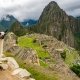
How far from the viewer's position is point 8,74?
94.9 feet

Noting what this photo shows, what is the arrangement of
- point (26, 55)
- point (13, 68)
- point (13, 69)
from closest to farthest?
point (13, 69)
point (13, 68)
point (26, 55)

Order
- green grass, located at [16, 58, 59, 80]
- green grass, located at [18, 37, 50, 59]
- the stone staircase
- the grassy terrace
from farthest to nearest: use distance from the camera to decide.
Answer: green grass, located at [18, 37, 50, 59], the grassy terrace, green grass, located at [16, 58, 59, 80], the stone staircase

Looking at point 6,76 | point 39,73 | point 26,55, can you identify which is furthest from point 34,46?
point 6,76

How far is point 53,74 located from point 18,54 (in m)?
13.9

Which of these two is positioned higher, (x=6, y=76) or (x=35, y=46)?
(x=35, y=46)

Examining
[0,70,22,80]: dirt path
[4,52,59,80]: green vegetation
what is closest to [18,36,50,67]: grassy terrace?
[4,52,59,80]: green vegetation

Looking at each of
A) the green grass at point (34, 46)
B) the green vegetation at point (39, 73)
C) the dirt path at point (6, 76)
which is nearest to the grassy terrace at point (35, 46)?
the green grass at point (34, 46)

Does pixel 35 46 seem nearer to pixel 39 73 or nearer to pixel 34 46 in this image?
pixel 34 46

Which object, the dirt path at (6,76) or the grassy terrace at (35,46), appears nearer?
the dirt path at (6,76)

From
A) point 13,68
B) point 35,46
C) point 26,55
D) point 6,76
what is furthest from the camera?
point 35,46

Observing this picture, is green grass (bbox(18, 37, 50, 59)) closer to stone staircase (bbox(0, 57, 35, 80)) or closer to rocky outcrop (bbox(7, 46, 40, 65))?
rocky outcrop (bbox(7, 46, 40, 65))

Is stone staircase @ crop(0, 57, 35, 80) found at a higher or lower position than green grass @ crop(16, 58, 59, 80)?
higher

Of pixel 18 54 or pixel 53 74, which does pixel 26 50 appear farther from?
pixel 53 74

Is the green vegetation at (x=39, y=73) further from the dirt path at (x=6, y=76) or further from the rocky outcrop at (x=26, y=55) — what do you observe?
the rocky outcrop at (x=26, y=55)
